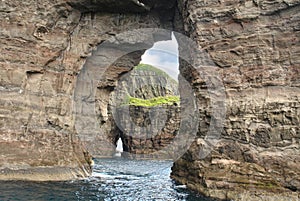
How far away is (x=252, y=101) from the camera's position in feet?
52.2

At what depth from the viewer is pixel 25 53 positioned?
19.0 m

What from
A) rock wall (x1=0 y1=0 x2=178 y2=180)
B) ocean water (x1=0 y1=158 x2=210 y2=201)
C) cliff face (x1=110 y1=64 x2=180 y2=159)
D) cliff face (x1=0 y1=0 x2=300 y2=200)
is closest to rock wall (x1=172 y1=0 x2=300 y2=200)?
cliff face (x1=0 y1=0 x2=300 y2=200)

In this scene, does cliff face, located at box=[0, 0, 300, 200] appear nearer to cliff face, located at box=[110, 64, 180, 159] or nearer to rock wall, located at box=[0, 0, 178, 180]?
rock wall, located at box=[0, 0, 178, 180]

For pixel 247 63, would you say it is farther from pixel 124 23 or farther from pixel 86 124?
pixel 86 124

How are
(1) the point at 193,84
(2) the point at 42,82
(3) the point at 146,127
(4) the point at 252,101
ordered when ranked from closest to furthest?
(4) the point at 252,101 → (1) the point at 193,84 → (2) the point at 42,82 → (3) the point at 146,127

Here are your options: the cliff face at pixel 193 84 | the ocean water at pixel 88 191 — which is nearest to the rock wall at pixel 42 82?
the cliff face at pixel 193 84

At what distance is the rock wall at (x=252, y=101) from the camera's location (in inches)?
578

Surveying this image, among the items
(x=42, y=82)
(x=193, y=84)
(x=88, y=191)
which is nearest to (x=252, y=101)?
(x=193, y=84)

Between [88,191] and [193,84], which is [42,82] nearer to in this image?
[88,191]

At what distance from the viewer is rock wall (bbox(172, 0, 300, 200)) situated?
1467cm

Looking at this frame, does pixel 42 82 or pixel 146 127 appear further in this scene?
pixel 146 127

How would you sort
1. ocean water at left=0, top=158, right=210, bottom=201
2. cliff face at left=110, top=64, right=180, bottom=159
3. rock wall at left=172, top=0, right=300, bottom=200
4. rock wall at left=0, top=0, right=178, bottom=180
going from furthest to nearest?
cliff face at left=110, top=64, right=180, bottom=159, rock wall at left=0, top=0, right=178, bottom=180, rock wall at left=172, top=0, right=300, bottom=200, ocean water at left=0, top=158, right=210, bottom=201

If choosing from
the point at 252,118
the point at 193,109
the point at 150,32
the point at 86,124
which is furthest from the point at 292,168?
the point at 86,124

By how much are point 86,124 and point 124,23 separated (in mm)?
8752
